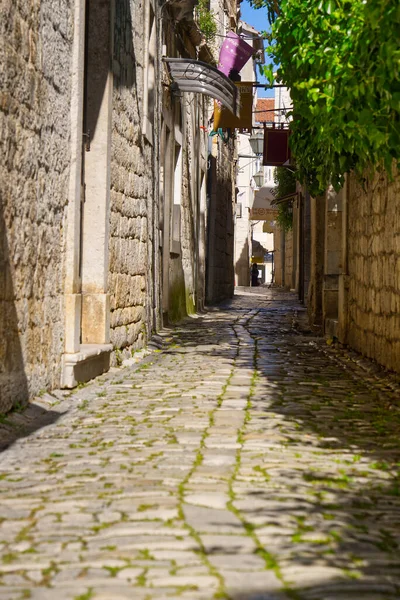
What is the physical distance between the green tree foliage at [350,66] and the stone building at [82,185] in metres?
1.78

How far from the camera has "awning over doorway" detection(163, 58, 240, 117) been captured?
15195 millimetres

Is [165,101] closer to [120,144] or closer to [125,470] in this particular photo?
[120,144]

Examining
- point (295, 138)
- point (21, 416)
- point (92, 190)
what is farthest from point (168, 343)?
point (21, 416)

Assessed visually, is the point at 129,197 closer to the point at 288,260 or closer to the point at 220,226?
the point at 220,226

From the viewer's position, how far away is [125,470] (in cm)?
485

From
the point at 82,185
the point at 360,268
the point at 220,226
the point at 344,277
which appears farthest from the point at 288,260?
the point at 82,185

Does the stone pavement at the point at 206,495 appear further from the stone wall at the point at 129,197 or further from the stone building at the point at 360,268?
the stone wall at the point at 129,197

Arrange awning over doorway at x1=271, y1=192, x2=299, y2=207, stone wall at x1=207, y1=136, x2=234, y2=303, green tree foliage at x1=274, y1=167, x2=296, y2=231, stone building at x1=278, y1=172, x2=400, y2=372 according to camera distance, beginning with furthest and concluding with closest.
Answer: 1. green tree foliage at x1=274, y1=167, x2=296, y2=231
2. awning over doorway at x1=271, y1=192, x2=299, y2=207
3. stone wall at x1=207, y1=136, x2=234, y2=303
4. stone building at x1=278, y1=172, x2=400, y2=372

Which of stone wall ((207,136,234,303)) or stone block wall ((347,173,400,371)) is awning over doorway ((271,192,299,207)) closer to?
stone wall ((207,136,234,303))

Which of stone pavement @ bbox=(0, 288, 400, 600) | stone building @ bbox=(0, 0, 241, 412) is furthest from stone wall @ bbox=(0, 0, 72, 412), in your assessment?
stone pavement @ bbox=(0, 288, 400, 600)

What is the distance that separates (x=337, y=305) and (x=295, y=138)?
5728mm

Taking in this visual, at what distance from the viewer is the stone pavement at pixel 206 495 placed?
315 centimetres

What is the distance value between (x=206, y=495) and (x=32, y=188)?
333 centimetres

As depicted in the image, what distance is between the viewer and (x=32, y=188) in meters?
7.00
